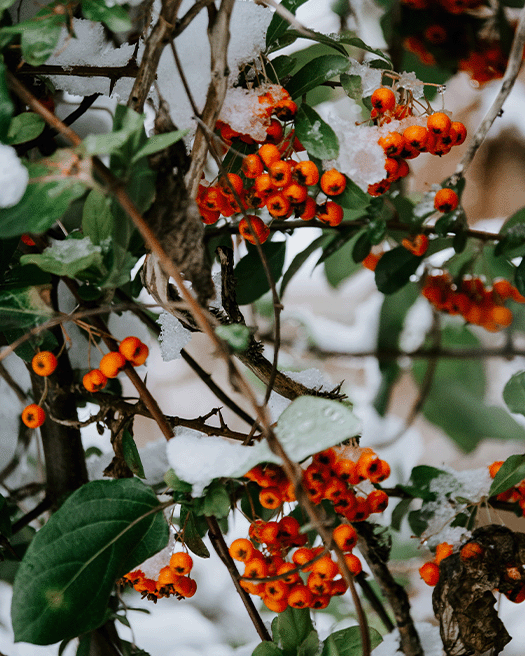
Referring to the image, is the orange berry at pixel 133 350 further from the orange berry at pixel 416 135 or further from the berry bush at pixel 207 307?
the orange berry at pixel 416 135

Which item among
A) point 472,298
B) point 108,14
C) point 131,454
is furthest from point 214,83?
point 472,298

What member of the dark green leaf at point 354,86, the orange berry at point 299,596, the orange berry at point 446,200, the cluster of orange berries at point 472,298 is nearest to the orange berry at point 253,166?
the dark green leaf at point 354,86

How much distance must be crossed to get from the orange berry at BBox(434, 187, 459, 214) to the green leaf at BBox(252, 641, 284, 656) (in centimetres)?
42

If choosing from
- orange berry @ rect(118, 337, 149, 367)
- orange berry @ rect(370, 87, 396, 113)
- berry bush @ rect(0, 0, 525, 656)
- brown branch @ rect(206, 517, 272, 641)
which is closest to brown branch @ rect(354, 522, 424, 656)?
berry bush @ rect(0, 0, 525, 656)

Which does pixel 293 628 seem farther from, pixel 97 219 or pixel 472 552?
pixel 97 219

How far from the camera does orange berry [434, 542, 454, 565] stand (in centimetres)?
50

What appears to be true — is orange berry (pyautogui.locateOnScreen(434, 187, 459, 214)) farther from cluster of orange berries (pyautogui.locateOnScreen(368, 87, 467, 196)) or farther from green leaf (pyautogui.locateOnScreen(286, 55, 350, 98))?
green leaf (pyautogui.locateOnScreen(286, 55, 350, 98))

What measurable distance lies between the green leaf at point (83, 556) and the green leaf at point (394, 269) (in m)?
0.41

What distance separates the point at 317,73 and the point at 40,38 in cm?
22

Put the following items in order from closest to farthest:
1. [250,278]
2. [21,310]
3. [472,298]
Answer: [21,310], [250,278], [472,298]

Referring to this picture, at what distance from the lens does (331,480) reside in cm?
43

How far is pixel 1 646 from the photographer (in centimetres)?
87

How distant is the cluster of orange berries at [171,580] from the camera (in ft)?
1.44

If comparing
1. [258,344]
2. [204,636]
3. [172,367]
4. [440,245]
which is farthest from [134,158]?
[172,367]
